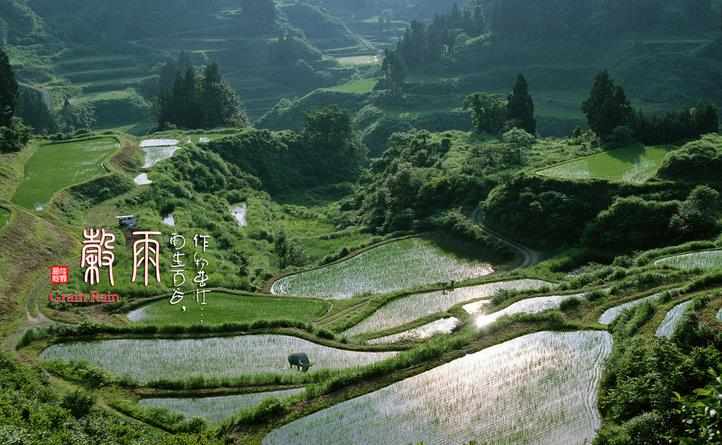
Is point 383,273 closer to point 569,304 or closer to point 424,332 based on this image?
point 424,332

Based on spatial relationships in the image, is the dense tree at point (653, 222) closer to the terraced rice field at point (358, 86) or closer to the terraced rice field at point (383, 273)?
the terraced rice field at point (383, 273)

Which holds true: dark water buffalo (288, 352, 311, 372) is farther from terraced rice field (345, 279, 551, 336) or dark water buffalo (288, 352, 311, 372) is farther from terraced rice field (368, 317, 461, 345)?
terraced rice field (345, 279, 551, 336)

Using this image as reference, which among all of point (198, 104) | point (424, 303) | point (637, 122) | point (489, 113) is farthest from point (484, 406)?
point (198, 104)

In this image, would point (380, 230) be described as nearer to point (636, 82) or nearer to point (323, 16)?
point (636, 82)

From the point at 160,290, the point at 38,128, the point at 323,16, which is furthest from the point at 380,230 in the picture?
the point at 323,16

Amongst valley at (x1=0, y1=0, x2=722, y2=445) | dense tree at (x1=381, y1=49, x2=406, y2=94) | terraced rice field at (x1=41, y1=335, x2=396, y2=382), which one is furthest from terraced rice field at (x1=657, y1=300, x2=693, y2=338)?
dense tree at (x1=381, y1=49, x2=406, y2=94)

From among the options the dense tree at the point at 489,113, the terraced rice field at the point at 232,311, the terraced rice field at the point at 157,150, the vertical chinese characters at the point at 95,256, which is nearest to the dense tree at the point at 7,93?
the terraced rice field at the point at 157,150
